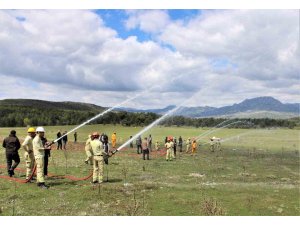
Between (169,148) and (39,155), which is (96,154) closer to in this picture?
(39,155)

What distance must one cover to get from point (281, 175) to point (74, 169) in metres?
17.2

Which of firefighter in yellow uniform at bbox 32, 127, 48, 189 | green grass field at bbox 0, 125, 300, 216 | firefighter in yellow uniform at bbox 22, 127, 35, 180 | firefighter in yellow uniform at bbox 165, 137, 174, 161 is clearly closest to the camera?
green grass field at bbox 0, 125, 300, 216

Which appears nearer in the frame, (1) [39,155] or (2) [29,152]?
(1) [39,155]

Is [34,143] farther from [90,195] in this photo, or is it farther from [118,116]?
[118,116]

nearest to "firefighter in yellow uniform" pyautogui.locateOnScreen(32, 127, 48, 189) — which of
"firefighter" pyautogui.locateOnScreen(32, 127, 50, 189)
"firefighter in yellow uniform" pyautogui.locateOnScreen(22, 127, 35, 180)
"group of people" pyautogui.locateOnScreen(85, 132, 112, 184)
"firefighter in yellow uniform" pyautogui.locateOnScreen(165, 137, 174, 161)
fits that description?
"firefighter" pyautogui.locateOnScreen(32, 127, 50, 189)

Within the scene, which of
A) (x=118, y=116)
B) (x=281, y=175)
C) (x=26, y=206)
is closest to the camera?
(x=26, y=206)

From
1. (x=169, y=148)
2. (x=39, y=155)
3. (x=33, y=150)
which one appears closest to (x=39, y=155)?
(x=39, y=155)

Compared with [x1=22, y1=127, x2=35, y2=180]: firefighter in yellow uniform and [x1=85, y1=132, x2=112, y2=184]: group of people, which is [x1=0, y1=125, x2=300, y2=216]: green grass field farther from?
[x1=22, y1=127, x2=35, y2=180]: firefighter in yellow uniform

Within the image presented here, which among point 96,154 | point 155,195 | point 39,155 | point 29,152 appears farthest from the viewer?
point 29,152

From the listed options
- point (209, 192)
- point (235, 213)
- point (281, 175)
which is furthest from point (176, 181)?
point (281, 175)

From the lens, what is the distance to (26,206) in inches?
754

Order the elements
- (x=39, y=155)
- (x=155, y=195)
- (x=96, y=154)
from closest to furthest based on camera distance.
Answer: (x=155, y=195), (x=39, y=155), (x=96, y=154)

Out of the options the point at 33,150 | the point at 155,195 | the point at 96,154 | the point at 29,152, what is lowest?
the point at 155,195

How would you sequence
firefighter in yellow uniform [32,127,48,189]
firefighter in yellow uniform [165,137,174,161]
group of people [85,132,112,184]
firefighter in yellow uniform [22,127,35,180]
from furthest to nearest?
firefighter in yellow uniform [165,137,174,161]
group of people [85,132,112,184]
firefighter in yellow uniform [22,127,35,180]
firefighter in yellow uniform [32,127,48,189]
